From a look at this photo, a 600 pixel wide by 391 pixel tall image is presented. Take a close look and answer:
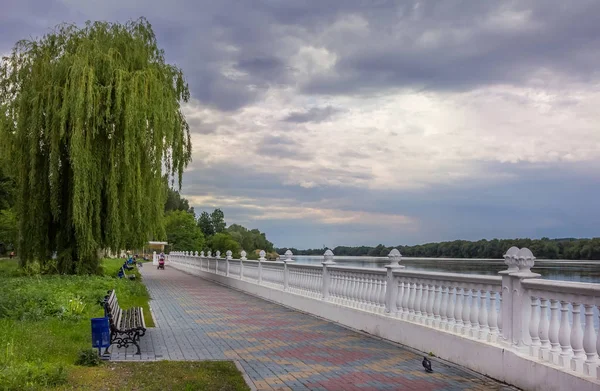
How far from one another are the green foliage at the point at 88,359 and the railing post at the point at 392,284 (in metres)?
5.39

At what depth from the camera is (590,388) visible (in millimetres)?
5711

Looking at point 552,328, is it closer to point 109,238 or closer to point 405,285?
point 405,285

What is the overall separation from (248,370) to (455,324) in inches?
127

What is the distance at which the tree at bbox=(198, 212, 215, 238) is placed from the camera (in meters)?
144

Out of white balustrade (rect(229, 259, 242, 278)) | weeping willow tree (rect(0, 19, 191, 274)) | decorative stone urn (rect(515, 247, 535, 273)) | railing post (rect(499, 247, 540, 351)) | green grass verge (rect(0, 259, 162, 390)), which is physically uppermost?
weeping willow tree (rect(0, 19, 191, 274))

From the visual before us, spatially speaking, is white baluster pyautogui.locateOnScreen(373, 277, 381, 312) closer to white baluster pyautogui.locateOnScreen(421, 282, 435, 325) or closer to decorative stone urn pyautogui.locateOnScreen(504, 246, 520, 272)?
white baluster pyautogui.locateOnScreen(421, 282, 435, 325)

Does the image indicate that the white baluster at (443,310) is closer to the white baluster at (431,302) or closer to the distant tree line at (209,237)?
the white baluster at (431,302)

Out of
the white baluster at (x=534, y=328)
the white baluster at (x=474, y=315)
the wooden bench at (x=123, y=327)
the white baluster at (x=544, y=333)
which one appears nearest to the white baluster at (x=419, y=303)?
the white baluster at (x=474, y=315)

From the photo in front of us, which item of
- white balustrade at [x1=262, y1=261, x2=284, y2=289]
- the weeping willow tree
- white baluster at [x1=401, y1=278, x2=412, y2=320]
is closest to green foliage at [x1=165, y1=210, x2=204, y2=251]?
the weeping willow tree

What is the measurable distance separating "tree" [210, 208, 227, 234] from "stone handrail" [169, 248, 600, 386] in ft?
446

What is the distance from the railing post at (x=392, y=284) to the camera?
35.8ft

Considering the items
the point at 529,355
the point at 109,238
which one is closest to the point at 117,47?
the point at 109,238

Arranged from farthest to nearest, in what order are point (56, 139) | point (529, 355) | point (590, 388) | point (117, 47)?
point (117, 47), point (56, 139), point (529, 355), point (590, 388)

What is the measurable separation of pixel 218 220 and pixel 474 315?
470ft
